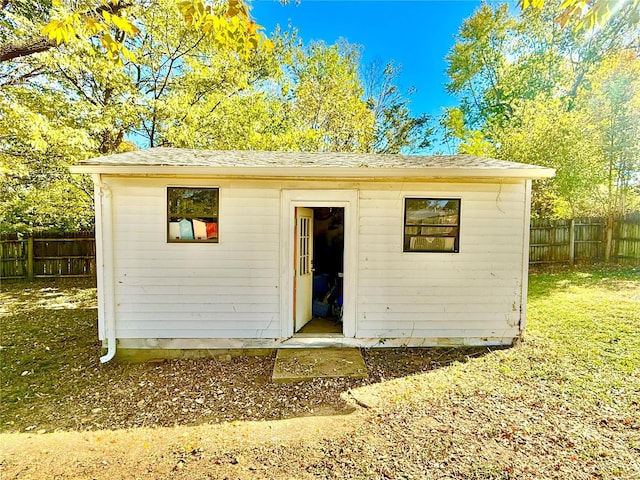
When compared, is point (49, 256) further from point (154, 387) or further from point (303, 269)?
point (303, 269)

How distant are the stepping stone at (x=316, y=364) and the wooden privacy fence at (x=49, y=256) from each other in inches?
350

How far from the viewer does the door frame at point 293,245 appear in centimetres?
494

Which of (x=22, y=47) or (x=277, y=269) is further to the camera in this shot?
(x=22, y=47)

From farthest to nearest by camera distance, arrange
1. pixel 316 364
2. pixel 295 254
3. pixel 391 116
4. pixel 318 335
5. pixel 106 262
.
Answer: pixel 391 116 → pixel 318 335 → pixel 295 254 → pixel 106 262 → pixel 316 364

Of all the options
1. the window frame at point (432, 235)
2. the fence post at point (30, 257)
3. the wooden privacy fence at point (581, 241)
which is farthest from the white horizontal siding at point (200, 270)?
the wooden privacy fence at point (581, 241)

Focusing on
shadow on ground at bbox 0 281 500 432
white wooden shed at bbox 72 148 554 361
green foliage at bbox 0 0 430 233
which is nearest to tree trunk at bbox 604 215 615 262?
white wooden shed at bbox 72 148 554 361

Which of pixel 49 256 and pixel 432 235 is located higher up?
pixel 432 235

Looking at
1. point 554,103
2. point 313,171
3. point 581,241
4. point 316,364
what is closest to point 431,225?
point 313,171

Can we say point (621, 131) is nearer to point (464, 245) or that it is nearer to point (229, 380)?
point (464, 245)

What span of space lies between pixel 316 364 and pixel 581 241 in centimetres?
1231

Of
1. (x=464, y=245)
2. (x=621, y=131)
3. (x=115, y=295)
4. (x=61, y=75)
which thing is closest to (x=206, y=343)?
(x=115, y=295)

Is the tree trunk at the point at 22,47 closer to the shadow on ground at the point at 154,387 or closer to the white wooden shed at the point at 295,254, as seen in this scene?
the white wooden shed at the point at 295,254

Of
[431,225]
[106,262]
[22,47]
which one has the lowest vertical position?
[106,262]

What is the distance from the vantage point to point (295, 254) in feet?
16.9
